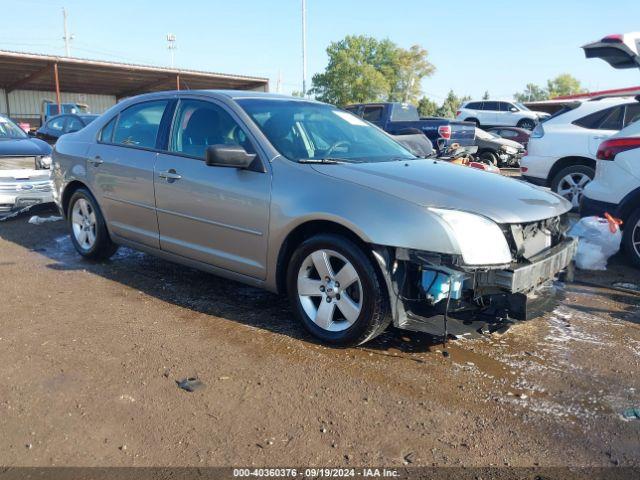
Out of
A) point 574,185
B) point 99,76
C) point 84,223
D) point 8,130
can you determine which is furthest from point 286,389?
point 99,76

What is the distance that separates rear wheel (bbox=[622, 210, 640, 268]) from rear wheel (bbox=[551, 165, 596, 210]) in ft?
8.33

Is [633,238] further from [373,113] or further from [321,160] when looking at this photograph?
[373,113]

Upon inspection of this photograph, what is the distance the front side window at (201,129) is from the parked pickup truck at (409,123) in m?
9.43

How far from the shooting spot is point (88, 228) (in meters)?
5.76

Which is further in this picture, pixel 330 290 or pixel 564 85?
pixel 564 85

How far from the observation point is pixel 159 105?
5.00m

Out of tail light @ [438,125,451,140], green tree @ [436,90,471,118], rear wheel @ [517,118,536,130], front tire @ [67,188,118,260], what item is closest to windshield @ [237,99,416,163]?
front tire @ [67,188,118,260]

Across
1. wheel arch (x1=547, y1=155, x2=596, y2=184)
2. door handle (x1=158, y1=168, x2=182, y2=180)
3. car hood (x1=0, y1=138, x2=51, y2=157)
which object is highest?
car hood (x1=0, y1=138, x2=51, y2=157)

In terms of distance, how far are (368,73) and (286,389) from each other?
58.9 meters

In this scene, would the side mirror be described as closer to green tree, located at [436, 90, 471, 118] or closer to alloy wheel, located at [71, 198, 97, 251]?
alloy wheel, located at [71, 198, 97, 251]

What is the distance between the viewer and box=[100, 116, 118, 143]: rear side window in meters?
5.43

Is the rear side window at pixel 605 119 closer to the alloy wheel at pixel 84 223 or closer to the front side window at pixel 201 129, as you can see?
the front side window at pixel 201 129

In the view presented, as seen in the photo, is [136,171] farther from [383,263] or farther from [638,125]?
[638,125]

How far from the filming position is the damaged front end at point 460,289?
3287mm
